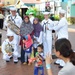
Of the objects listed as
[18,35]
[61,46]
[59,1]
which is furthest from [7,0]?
[61,46]

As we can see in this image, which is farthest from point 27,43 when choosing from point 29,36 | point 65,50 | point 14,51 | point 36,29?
point 65,50

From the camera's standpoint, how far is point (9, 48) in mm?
9523

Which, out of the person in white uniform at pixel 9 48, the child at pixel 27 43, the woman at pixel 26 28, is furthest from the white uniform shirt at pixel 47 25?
the person in white uniform at pixel 9 48

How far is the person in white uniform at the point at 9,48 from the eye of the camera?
31.1 feet

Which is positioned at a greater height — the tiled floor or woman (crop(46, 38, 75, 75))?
woman (crop(46, 38, 75, 75))

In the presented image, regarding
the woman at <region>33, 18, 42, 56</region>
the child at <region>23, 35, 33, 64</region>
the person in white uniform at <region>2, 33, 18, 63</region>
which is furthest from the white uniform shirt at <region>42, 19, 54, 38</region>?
the person in white uniform at <region>2, 33, 18, 63</region>

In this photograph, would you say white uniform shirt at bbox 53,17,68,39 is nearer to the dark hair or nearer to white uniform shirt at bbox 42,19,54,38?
white uniform shirt at bbox 42,19,54,38

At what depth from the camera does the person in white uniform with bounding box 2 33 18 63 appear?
949 cm

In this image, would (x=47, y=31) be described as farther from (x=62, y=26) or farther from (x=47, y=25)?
(x=62, y=26)

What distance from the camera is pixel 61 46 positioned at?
3.15m

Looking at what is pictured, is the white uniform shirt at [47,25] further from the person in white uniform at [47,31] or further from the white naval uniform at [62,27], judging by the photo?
the white naval uniform at [62,27]

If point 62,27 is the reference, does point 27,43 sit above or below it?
below

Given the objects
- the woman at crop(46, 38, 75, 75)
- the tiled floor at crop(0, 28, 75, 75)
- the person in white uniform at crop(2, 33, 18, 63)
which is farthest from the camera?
the person in white uniform at crop(2, 33, 18, 63)

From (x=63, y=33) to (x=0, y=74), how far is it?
7.90 feet
